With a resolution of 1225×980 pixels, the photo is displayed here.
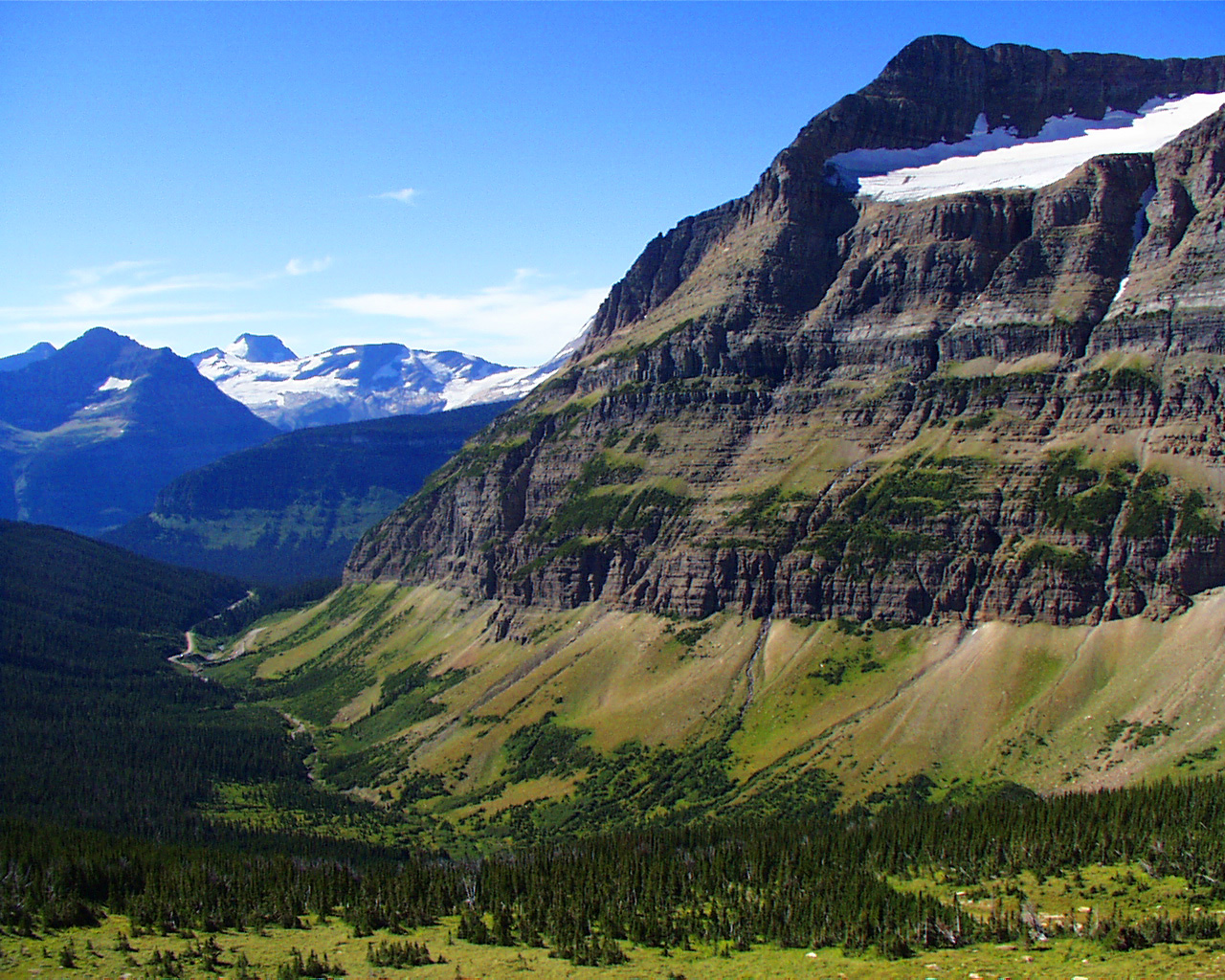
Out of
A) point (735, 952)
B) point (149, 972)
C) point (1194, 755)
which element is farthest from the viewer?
point (1194, 755)

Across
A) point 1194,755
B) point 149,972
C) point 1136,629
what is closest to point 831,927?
point 149,972

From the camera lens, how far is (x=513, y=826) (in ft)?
651

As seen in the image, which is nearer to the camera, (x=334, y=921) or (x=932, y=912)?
(x=932, y=912)

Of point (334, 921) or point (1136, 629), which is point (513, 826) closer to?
point (334, 921)

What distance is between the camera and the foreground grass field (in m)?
94.1

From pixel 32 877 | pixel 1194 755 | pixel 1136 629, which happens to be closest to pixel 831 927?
pixel 1194 755

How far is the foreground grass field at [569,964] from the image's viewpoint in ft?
309

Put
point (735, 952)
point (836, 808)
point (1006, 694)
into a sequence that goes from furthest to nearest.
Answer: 1. point (1006, 694)
2. point (836, 808)
3. point (735, 952)

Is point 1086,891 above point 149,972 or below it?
below

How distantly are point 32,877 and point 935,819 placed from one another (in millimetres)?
113693

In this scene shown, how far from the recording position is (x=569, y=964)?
10956cm

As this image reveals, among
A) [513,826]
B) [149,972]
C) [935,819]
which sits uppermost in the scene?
[149,972]

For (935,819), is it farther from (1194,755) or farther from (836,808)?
(1194,755)

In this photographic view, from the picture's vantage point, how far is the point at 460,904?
449ft
